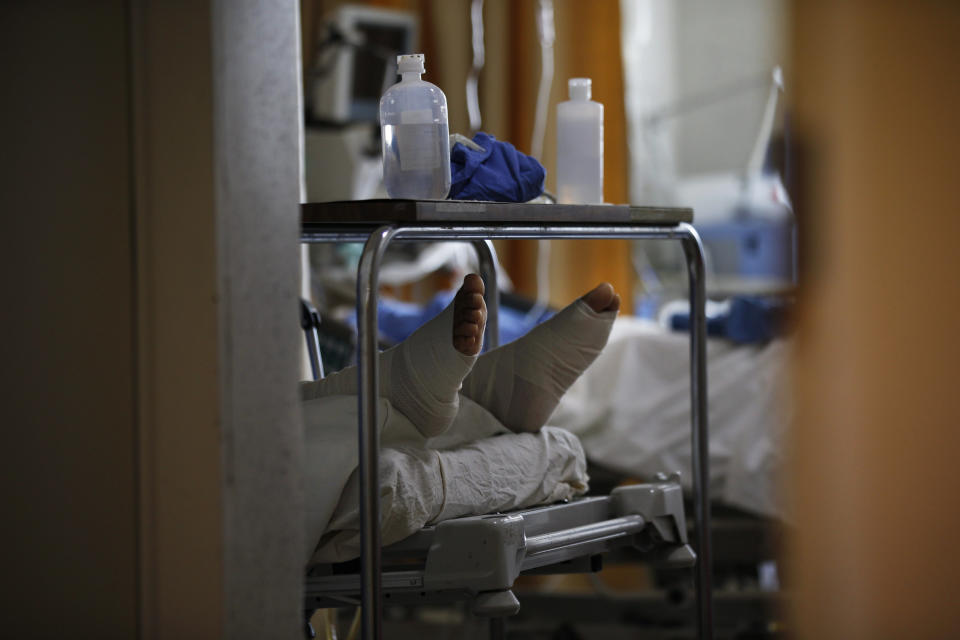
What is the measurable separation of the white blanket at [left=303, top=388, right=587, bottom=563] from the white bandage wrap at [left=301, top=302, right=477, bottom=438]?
2 centimetres

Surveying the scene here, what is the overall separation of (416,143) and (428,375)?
0.92ft

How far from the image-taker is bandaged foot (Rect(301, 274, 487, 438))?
1.31m

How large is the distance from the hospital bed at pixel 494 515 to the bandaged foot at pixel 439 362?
92 millimetres

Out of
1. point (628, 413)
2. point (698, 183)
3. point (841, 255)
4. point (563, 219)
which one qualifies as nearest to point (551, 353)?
point (563, 219)

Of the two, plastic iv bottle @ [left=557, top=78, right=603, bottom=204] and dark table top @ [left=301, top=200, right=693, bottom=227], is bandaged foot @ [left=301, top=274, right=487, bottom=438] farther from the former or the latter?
plastic iv bottle @ [left=557, top=78, right=603, bottom=204]

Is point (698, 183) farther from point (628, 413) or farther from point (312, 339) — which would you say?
point (312, 339)

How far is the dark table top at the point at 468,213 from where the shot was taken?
1.16 m

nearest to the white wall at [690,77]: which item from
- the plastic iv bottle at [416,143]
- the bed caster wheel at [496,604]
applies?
the plastic iv bottle at [416,143]

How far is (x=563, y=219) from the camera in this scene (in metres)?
1.31

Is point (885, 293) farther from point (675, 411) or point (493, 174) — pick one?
point (675, 411)

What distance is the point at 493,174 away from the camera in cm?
134

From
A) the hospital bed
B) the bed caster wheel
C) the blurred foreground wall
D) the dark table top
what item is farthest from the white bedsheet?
the blurred foreground wall

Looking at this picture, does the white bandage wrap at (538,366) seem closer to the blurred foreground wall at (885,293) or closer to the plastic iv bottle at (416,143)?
the plastic iv bottle at (416,143)

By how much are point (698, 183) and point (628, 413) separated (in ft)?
3.15
